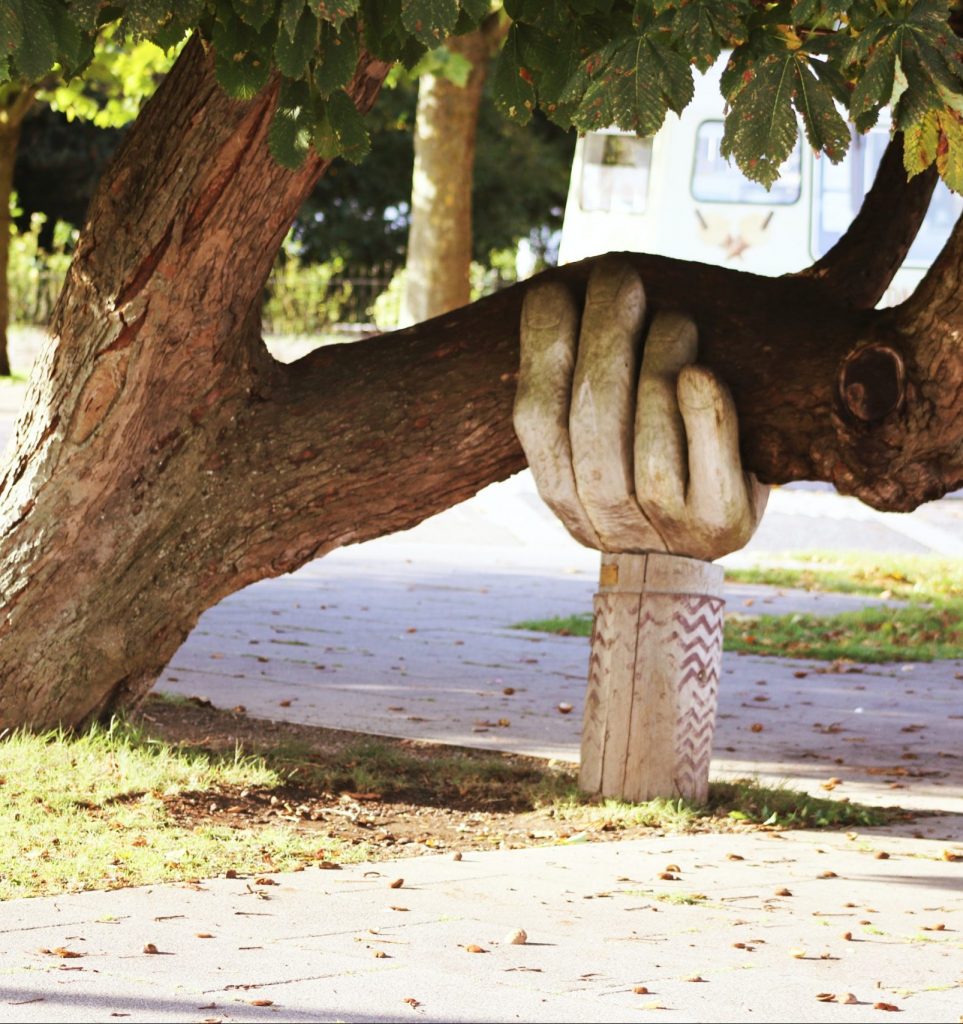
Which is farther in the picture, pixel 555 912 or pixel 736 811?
pixel 736 811

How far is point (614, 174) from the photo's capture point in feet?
60.0

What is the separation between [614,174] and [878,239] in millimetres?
12266

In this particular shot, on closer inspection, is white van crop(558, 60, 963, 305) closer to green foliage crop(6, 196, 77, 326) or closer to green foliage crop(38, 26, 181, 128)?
green foliage crop(38, 26, 181, 128)

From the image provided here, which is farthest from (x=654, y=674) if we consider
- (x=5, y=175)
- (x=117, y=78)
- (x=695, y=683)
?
(x=5, y=175)

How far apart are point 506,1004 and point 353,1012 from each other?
0.32 meters

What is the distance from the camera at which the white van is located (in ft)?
58.0

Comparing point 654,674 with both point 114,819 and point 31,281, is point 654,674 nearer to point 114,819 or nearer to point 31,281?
point 114,819

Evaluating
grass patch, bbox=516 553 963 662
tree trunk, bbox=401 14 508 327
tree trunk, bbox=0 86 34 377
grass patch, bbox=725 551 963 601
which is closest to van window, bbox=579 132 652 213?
tree trunk, bbox=401 14 508 327

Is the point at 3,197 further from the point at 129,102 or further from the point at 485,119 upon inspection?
the point at 485,119

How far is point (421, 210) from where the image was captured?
22.0m

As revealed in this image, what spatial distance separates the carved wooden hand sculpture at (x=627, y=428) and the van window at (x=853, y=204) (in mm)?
12394

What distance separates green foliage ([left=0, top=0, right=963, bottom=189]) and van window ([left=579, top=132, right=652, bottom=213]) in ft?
44.1

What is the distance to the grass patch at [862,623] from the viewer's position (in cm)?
1053

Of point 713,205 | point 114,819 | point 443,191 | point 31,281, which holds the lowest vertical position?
point 114,819
